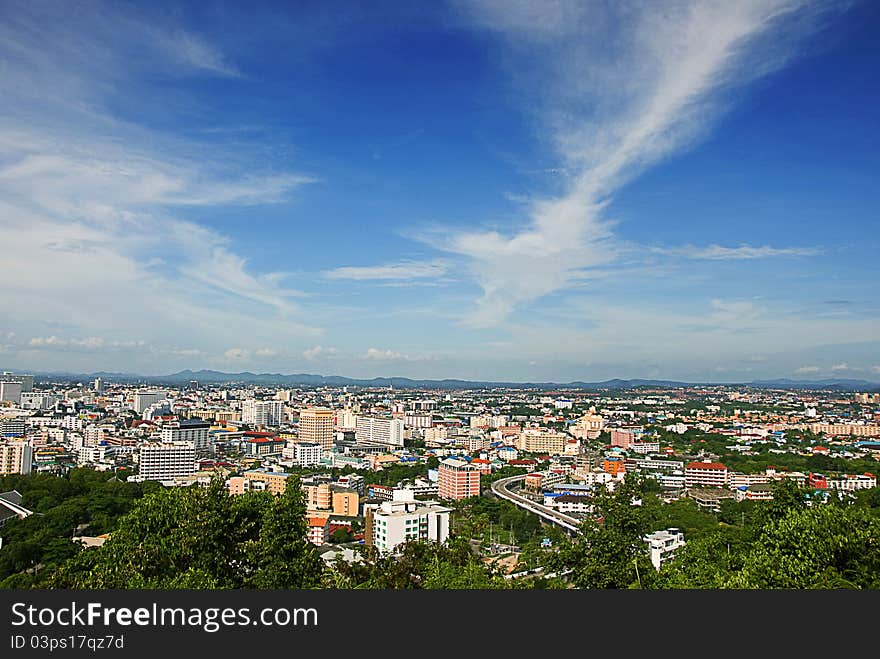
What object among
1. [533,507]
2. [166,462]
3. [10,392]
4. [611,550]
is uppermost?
[10,392]

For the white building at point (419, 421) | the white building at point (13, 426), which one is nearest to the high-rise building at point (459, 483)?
the white building at point (13, 426)

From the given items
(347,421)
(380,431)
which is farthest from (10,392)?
(380,431)

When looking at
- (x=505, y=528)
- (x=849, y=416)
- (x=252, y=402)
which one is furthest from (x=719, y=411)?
(x=505, y=528)

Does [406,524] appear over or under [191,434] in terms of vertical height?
under

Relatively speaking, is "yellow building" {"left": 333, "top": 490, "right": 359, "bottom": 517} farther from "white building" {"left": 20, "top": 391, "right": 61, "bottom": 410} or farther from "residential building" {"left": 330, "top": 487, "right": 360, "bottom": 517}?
"white building" {"left": 20, "top": 391, "right": 61, "bottom": 410}

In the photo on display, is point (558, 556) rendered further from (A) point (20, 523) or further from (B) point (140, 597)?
(A) point (20, 523)

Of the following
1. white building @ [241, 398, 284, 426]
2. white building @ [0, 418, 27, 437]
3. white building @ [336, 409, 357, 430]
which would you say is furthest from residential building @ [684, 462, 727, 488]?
white building @ [241, 398, 284, 426]

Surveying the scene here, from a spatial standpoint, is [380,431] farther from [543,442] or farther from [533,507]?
[533,507]
